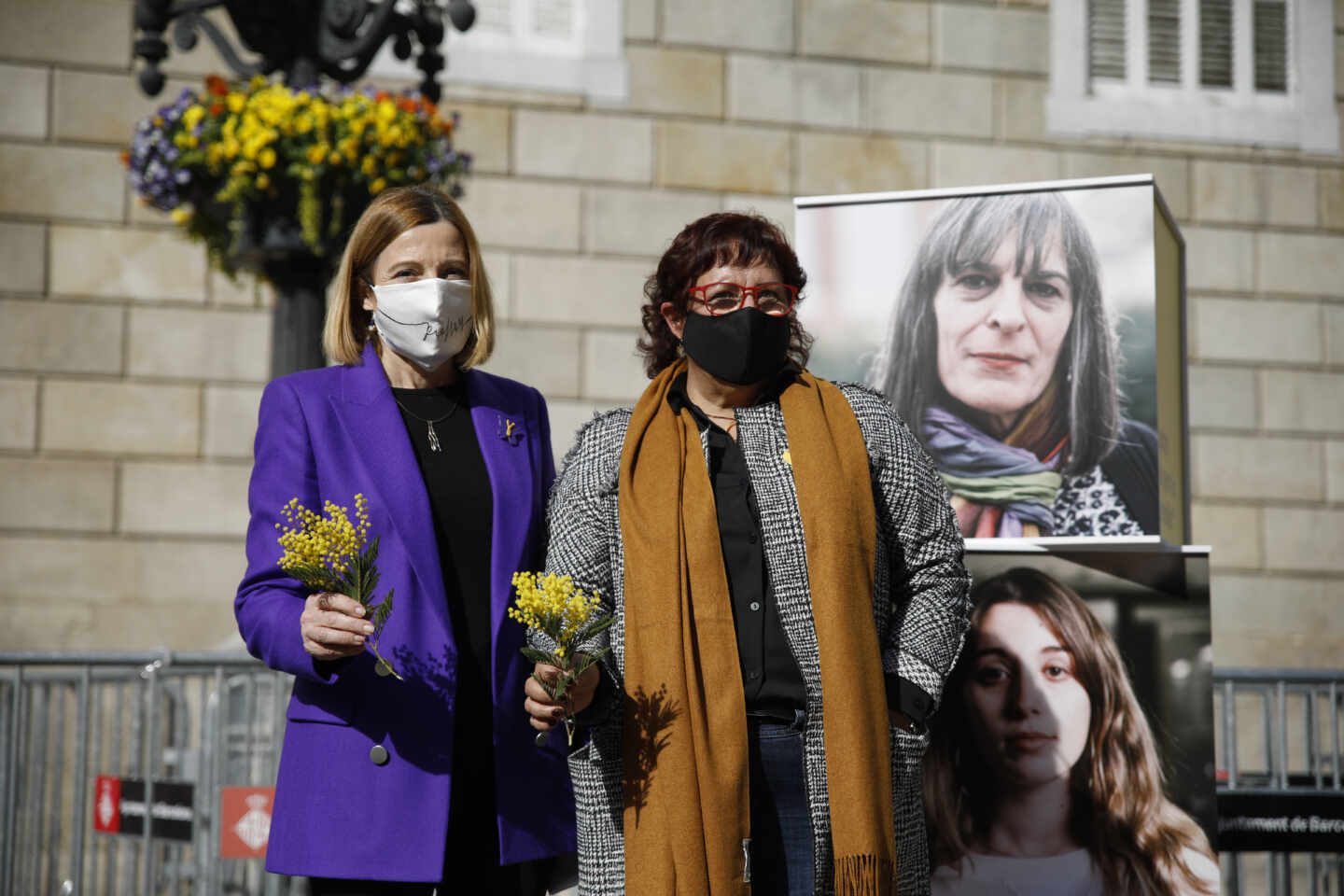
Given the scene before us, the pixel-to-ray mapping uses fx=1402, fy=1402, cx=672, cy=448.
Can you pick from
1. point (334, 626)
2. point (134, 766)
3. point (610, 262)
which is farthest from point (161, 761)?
point (610, 262)

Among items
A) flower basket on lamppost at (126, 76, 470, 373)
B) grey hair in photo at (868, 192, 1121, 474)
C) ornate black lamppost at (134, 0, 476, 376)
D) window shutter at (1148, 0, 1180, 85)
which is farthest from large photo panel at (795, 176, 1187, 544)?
window shutter at (1148, 0, 1180, 85)

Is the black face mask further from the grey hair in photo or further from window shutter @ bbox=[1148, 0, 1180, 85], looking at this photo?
window shutter @ bbox=[1148, 0, 1180, 85]

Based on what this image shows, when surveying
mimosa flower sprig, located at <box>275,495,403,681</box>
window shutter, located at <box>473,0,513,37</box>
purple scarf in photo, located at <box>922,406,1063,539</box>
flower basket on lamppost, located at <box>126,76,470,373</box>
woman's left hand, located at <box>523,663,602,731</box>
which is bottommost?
woman's left hand, located at <box>523,663,602,731</box>

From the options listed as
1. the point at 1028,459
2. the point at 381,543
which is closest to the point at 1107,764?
the point at 1028,459

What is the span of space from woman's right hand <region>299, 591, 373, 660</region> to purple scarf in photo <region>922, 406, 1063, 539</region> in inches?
82.1

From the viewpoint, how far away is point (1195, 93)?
10242mm

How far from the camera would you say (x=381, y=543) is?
2.87 m

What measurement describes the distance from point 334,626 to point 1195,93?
9.31 m

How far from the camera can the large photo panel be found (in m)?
4.07

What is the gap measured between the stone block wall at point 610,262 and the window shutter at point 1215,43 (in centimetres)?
60

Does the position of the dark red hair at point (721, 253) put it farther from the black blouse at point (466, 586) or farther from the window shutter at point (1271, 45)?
the window shutter at point (1271, 45)

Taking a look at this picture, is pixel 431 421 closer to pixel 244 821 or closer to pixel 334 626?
pixel 334 626

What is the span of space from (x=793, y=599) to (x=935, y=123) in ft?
24.8
